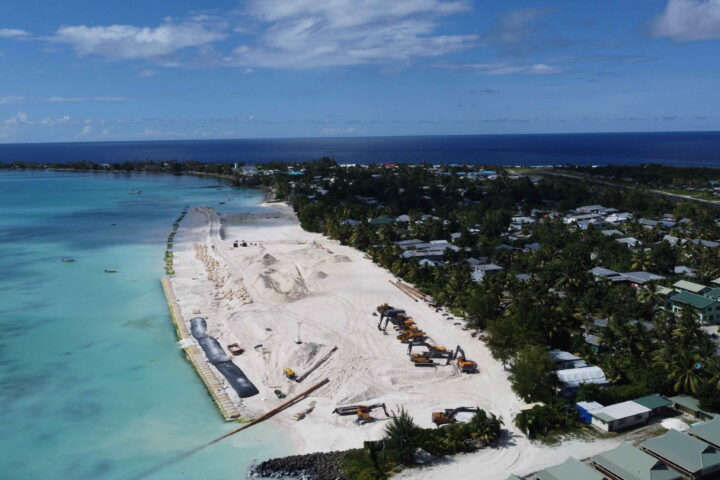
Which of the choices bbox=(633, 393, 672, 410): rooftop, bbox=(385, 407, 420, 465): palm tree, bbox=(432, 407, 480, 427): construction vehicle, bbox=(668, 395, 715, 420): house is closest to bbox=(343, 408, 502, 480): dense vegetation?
bbox=(385, 407, 420, 465): palm tree

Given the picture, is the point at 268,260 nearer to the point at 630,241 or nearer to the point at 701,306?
the point at 701,306

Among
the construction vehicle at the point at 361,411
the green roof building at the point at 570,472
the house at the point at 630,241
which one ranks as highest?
the house at the point at 630,241

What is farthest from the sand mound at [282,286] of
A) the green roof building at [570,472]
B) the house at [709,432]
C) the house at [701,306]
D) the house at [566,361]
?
the house at [709,432]

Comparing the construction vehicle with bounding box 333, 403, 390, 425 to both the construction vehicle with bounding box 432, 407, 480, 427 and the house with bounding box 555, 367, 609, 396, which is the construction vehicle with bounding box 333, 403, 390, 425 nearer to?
the construction vehicle with bounding box 432, 407, 480, 427

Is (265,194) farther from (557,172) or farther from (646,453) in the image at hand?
(646,453)

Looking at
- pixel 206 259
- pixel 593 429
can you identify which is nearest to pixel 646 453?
pixel 593 429

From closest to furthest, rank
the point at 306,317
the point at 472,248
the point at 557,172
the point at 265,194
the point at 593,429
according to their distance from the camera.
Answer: the point at 593,429 → the point at 306,317 → the point at 472,248 → the point at 265,194 → the point at 557,172

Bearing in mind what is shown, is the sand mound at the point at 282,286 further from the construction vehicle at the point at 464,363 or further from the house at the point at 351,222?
the house at the point at 351,222
